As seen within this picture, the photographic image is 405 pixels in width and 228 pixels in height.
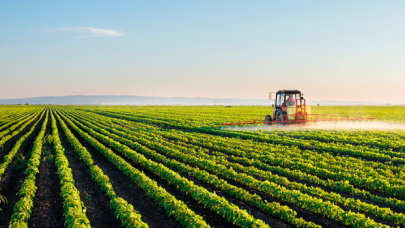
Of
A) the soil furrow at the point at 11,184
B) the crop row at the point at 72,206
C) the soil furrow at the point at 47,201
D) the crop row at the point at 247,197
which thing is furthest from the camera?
the soil furrow at the point at 11,184

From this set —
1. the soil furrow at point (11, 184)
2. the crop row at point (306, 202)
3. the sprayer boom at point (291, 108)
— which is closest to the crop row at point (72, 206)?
the soil furrow at point (11, 184)

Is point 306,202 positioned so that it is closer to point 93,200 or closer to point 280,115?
point 93,200

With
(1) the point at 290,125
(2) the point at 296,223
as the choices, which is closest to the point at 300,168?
(2) the point at 296,223

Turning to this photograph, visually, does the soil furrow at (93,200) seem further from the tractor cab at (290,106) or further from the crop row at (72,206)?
the tractor cab at (290,106)

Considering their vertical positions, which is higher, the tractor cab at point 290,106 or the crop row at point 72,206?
the tractor cab at point 290,106

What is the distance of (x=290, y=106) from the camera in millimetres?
21172

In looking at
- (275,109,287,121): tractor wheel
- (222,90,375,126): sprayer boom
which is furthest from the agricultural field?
(275,109,287,121): tractor wheel

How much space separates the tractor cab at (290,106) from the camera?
21203 millimetres

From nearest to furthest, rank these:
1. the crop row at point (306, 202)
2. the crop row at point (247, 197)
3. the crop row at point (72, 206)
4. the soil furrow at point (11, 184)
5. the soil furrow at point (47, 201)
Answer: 1. the crop row at point (306, 202)
2. the crop row at point (72, 206)
3. the crop row at point (247, 197)
4. the soil furrow at point (47, 201)
5. the soil furrow at point (11, 184)

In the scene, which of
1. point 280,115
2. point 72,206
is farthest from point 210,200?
point 280,115

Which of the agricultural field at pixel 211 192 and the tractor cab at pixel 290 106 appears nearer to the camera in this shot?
the agricultural field at pixel 211 192

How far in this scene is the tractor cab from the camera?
835 inches

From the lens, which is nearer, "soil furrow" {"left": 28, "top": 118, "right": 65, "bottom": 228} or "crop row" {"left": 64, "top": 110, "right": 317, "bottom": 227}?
"crop row" {"left": 64, "top": 110, "right": 317, "bottom": 227}

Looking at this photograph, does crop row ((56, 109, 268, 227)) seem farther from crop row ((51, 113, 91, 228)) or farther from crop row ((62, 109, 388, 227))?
crop row ((51, 113, 91, 228))
